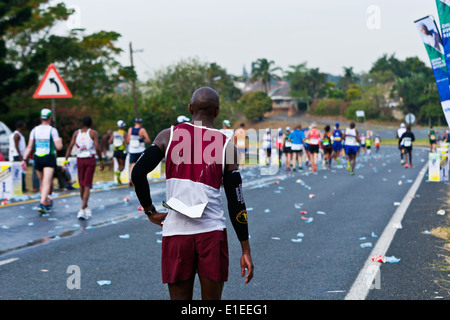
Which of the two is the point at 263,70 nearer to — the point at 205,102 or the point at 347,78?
the point at 347,78

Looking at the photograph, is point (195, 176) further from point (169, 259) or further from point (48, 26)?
point (48, 26)

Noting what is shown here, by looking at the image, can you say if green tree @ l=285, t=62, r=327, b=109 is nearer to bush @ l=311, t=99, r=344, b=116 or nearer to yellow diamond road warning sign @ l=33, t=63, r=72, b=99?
bush @ l=311, t=99, r=344, b=116

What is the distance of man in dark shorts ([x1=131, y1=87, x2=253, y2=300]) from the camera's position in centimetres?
353

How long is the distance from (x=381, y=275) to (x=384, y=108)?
3949 inches

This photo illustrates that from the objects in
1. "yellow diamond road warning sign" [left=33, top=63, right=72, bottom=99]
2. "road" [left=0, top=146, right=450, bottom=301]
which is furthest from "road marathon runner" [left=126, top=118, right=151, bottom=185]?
"yellow diamond road warning sign" [left=33, top=63, right=72, bottom=99]

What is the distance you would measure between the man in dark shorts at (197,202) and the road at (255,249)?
2158 millimetres

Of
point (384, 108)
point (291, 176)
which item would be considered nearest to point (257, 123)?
point (384, 108)

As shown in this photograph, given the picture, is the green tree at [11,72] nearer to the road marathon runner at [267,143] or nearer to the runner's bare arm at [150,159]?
the road marathon runner at [267,143]

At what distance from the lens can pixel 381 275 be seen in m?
6.32

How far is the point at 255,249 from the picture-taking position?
789 centimetres

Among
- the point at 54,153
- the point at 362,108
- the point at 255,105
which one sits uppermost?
the point at 255,105

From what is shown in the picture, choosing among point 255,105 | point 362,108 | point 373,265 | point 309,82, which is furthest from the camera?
point 309,82

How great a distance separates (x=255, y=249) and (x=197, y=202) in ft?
14.7

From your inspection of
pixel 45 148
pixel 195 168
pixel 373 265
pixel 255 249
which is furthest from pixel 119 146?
pixel 195 168
